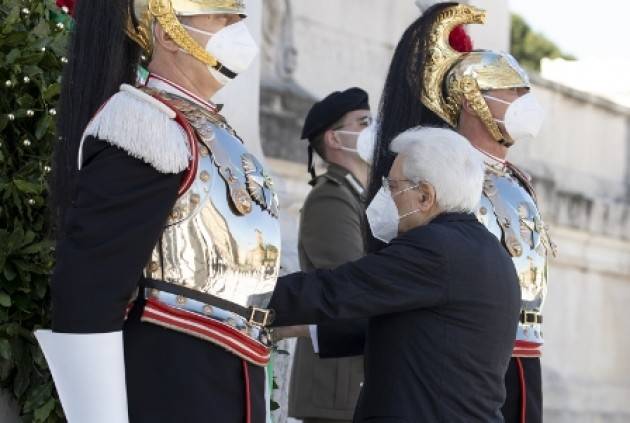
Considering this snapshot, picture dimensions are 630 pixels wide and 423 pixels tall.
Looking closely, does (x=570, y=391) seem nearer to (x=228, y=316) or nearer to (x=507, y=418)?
(x=507, y=418)

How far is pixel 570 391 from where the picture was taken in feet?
35.2

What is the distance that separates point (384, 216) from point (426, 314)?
0.39m

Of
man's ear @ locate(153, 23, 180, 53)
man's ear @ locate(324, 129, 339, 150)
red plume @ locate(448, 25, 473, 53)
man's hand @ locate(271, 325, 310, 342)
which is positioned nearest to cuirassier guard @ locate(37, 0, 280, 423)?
man's ear @ locate(153, 23, 180, 53)

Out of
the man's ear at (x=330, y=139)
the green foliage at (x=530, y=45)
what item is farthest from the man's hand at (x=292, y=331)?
the green foliage at (x=530, y=45)

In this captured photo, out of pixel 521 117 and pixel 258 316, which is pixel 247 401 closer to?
pixel 258 316

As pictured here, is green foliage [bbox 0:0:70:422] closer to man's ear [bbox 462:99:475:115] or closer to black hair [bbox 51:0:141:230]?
black hair [bbox 51:0:141:230]

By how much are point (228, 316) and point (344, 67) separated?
5249mm

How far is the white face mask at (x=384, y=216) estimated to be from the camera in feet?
13.9

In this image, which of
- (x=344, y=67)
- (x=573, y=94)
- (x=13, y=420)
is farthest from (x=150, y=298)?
(x=573, y=94)

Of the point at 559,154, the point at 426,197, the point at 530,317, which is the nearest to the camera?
the point at 426,197

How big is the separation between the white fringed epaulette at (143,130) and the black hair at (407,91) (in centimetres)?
138

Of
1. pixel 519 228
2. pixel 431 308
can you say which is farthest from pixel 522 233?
pixel 431 308

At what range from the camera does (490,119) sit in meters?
5.02

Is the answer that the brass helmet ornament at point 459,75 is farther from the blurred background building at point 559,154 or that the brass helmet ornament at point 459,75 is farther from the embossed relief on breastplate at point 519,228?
the blurred background building at point 559,154
